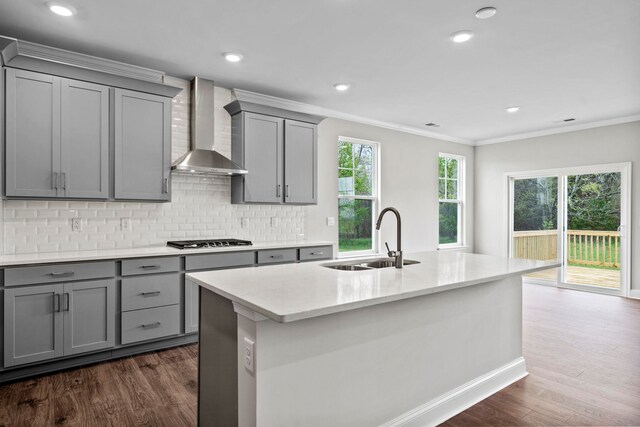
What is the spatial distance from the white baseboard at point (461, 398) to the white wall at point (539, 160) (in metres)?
4.18

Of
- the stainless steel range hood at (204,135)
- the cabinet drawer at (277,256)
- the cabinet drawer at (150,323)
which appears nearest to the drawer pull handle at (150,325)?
the cabinet drawer at (150,323)

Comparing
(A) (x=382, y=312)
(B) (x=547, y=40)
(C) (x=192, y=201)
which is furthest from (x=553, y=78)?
(C) (x=192, y=201)

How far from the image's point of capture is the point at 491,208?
727 centimetres

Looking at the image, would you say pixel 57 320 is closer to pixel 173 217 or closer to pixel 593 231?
pixel 173 217

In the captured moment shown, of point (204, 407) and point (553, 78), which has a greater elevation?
point (553, 78)

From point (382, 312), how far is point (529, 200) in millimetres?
Result: 5920

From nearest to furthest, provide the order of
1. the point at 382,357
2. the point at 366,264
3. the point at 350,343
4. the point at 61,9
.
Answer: the point at 350,343
the point at 382,357
the point at 61,9
the point at 366,264

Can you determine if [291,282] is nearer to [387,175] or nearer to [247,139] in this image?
[247,139]

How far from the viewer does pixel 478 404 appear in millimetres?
2480

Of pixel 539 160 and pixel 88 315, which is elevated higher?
pixel 539 160

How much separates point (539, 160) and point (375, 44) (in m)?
4.69

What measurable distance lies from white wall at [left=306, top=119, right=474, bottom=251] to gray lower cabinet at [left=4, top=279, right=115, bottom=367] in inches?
104

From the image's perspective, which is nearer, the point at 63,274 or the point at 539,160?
the point at 63,274

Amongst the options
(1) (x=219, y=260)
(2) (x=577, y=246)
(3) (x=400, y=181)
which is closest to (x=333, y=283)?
(1) (x=219, y=260)
